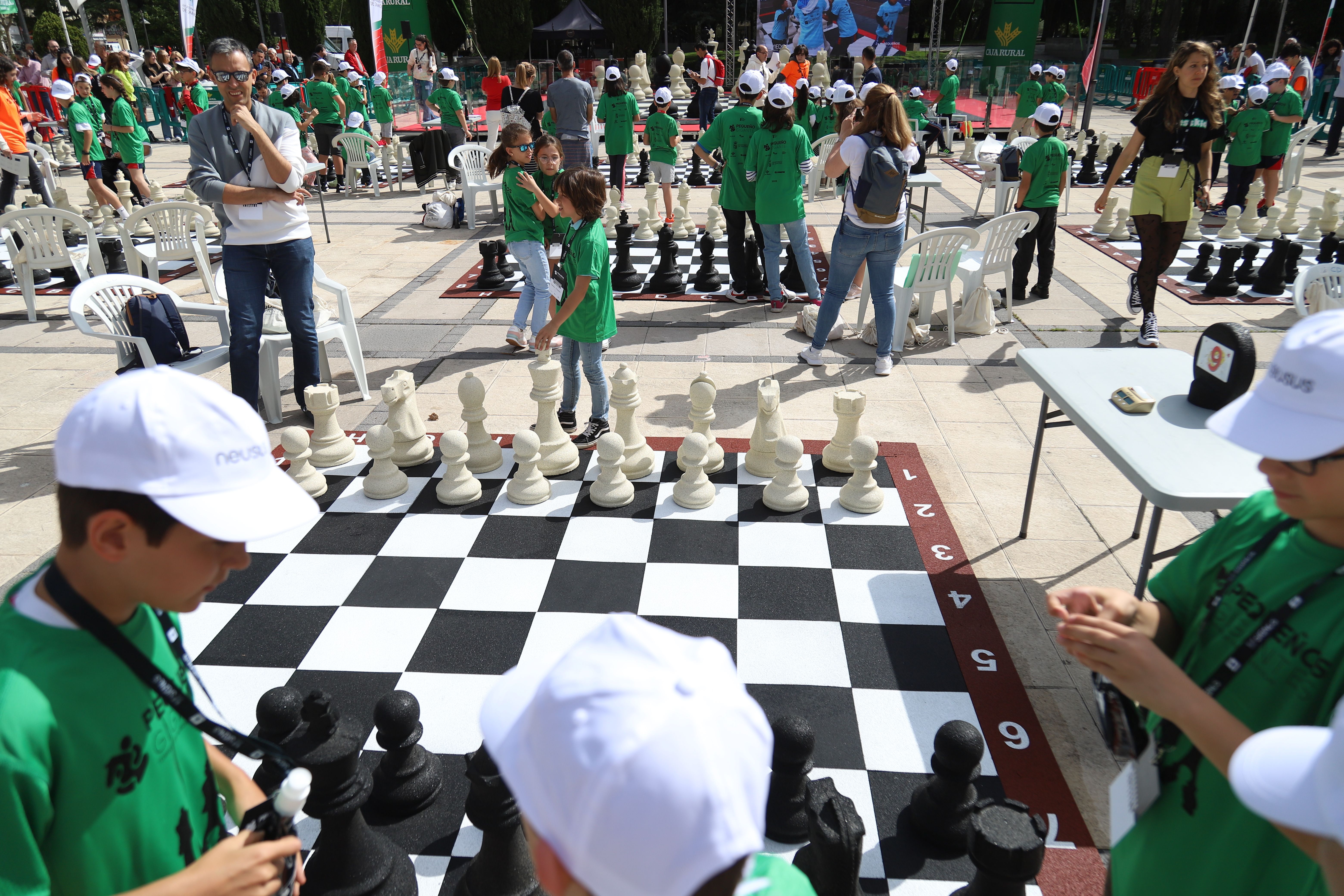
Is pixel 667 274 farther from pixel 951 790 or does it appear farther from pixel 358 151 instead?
pixel 358 151

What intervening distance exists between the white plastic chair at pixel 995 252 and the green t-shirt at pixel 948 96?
887cm

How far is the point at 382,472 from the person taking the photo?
3486 millimetres

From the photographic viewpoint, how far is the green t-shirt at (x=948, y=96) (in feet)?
44.3

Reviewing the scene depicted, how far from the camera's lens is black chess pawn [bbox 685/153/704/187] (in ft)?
37.5

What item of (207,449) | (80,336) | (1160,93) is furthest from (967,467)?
(80,336)

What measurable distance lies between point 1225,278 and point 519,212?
17.8 ft

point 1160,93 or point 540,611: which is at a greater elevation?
point 1160,93

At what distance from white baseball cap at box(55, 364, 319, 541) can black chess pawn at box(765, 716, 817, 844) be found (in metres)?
1.30

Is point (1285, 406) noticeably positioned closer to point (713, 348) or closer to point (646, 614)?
point (646, 614)

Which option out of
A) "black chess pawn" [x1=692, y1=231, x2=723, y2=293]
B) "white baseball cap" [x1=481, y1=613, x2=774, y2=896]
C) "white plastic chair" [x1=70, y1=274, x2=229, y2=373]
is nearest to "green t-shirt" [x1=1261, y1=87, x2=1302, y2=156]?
"black chess pawn" [x1=692, y1=231, x2=723, y2=293]

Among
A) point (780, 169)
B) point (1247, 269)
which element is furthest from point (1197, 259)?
point (780, 169)

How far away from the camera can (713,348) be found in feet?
18.1

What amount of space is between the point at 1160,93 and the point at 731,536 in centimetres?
389

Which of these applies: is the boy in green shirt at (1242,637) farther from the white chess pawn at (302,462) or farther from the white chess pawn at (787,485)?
the white chess pawn at (302,462)
